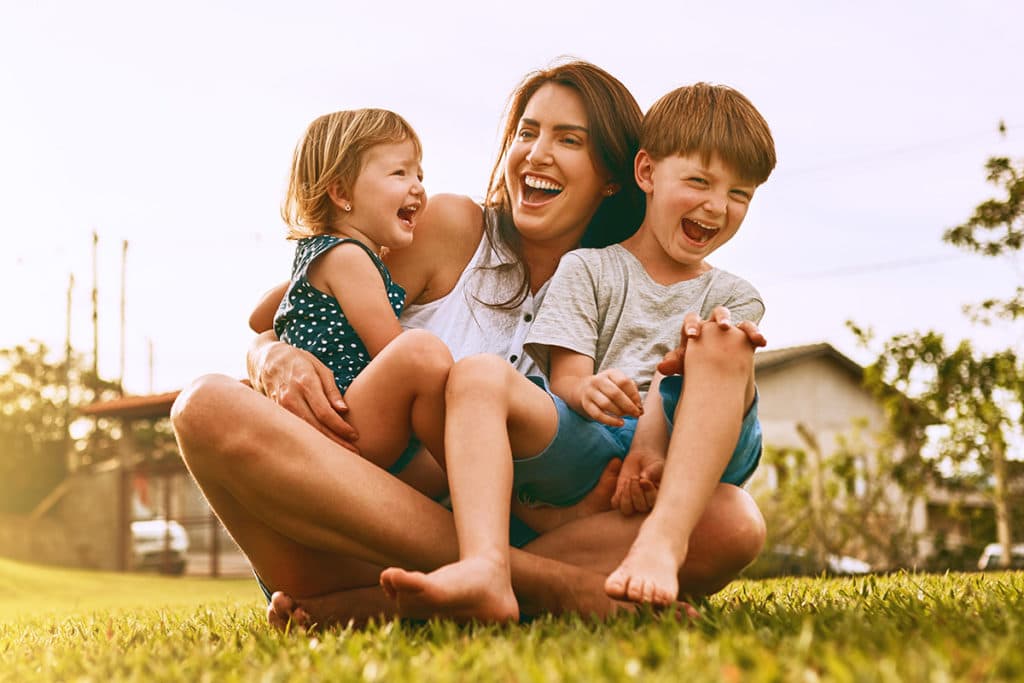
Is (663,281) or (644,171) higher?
(644,171)

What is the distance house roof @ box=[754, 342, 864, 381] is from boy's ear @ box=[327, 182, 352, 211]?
21.7 m

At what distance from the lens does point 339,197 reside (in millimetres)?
3246

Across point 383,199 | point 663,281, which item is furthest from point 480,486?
point 383,199

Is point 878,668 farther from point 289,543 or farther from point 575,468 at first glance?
point 289,543

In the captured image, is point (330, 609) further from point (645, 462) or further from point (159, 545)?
point (159, 545)

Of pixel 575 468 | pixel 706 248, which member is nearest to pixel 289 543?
pixel 575 468

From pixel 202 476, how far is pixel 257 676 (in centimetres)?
86

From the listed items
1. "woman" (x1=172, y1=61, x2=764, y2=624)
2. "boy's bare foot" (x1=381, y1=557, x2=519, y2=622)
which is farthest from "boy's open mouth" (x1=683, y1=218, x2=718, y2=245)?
"boy's bare foot" (x1=381, y1=557, x2=519, y2=622)

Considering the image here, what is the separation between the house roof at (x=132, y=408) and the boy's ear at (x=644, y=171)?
64.2 feet

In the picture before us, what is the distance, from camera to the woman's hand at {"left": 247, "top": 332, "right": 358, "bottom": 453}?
8.55ft

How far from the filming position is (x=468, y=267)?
341 centimetres

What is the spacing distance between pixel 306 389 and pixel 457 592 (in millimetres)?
686

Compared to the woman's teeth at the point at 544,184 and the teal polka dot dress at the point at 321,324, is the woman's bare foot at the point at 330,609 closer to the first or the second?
the teal polka dot dress at the point at 321,324

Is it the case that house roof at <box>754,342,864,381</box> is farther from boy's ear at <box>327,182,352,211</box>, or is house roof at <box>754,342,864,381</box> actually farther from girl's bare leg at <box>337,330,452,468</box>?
girl's bare leg at <box>337,330,452,468</box>
